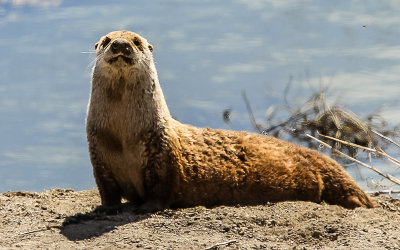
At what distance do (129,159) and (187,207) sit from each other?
830 mm

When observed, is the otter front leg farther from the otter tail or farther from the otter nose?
the otter tail

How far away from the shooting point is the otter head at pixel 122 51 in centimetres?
679

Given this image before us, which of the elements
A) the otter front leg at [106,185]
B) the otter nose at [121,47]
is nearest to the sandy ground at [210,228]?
the otter front leg at [106,185]

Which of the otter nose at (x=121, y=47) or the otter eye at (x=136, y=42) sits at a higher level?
the otter eye at (x=136, y=42)

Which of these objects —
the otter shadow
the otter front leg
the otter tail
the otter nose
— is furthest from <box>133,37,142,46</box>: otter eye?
the otter tail

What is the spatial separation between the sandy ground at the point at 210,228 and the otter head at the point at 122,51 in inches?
63.3

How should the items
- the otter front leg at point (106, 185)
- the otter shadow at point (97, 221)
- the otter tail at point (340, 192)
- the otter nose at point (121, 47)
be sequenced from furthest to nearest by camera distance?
the otter tail at point (340, 192) → the otter front leg at point (106, 185) → the otter nose at point (121, 47) → the otter shadow at point (97, 221)

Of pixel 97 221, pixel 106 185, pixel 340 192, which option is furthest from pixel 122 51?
pixel 340 192

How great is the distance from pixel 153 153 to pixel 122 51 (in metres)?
1.15

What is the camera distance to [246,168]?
735cm

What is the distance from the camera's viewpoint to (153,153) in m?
6.75

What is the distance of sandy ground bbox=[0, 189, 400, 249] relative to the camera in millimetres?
6117

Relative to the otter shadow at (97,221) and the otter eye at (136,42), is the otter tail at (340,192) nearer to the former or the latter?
the otter shadow at (97,221)

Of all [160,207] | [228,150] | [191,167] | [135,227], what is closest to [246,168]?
[228,150]
